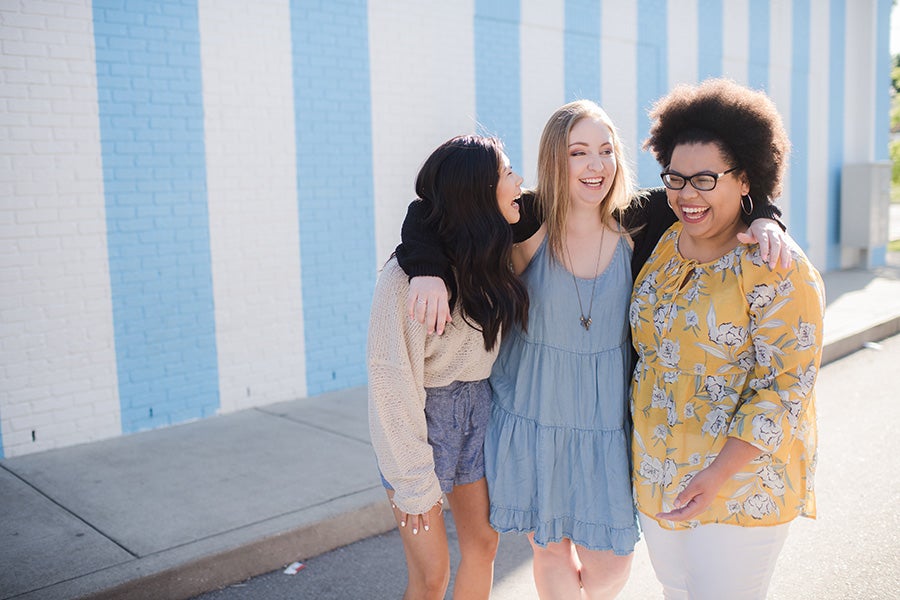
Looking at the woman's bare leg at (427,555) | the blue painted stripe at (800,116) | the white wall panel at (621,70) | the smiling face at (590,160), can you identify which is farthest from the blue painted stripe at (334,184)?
the blue painted stripe at (800,116)

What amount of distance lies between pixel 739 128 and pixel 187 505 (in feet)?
11.1

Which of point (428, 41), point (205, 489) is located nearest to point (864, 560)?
point (205, 489)

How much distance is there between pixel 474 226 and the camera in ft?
8.62

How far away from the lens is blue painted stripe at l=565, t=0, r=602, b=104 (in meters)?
9.09

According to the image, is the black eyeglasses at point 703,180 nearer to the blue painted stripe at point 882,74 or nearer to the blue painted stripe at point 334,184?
the blue painted stripe at point 334,184

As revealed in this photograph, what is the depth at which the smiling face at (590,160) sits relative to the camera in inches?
110

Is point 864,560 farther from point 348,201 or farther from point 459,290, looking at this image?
point 348,201

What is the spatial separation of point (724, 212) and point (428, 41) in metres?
5.54

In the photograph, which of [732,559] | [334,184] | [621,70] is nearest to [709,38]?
[621,70]

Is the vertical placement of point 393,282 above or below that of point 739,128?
below

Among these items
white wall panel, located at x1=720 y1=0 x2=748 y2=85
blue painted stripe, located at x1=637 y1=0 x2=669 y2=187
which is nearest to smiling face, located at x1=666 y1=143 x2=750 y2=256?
blue painted stripe, located at x1=637 y1=0 x2=669 y2=187

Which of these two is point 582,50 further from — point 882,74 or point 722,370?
point 882,74

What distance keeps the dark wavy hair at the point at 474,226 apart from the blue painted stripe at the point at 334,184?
424 centimetres

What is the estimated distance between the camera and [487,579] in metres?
2.78
